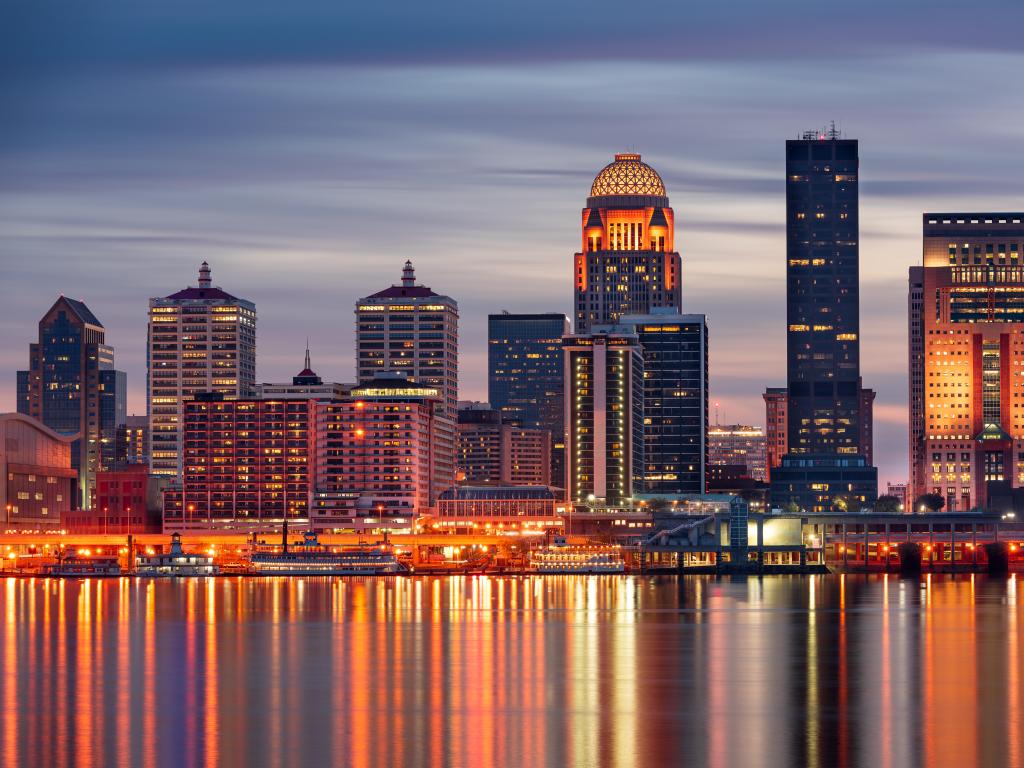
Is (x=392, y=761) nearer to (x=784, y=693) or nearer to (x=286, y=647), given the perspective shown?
(x=784, y=693)

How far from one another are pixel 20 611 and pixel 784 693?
3764 inches

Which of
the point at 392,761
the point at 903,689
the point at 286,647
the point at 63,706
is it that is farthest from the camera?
the point at 286,647

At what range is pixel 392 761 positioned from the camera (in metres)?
78.5

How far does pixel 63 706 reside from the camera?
9681 centimetres

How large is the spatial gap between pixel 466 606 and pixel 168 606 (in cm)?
2855

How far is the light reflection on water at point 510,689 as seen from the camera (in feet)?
268

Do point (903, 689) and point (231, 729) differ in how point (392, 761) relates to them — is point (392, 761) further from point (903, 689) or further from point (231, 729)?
point (903, 689)

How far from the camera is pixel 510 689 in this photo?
103562mm

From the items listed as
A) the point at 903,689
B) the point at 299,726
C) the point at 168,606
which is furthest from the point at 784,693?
the point at 168,606

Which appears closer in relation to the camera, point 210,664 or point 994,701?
point 994,701

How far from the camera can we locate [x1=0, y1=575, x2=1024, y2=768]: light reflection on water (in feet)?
268

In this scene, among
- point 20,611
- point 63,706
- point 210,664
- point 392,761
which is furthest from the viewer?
point 20,611

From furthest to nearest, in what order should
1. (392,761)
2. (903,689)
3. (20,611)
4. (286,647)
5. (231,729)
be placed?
(20,611), (286,647), (903,689), (231,729), (392,761)

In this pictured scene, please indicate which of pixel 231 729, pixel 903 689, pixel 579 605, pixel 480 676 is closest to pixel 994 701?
pixel 903 689
